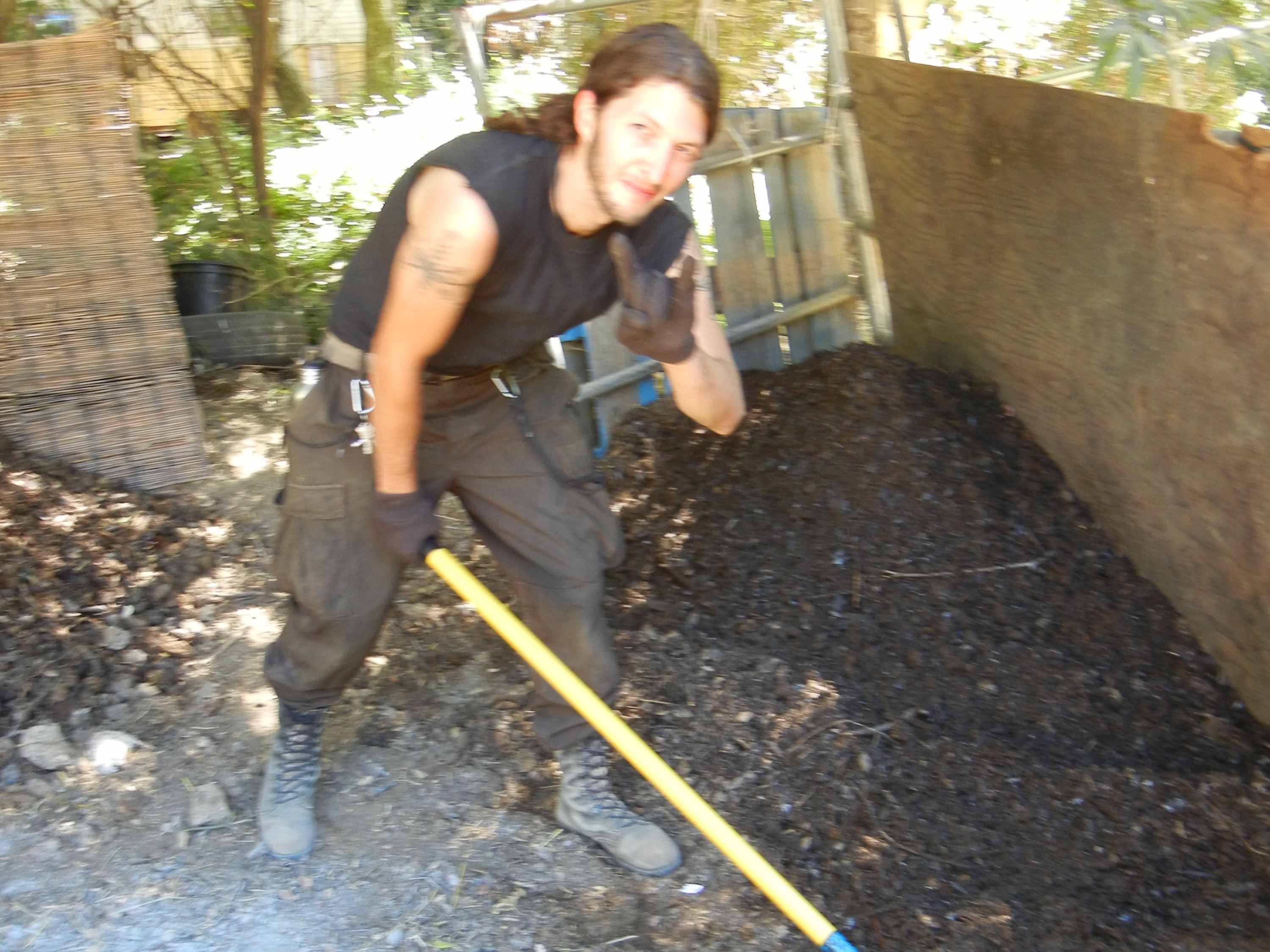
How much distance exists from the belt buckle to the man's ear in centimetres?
60

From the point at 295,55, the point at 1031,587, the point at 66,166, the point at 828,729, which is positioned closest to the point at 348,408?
the point at 828,729

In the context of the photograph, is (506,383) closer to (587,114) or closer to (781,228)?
(587,114)

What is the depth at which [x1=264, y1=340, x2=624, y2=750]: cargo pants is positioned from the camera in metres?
2.64

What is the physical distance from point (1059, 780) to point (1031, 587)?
2.35ft

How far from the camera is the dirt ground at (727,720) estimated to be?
2645 millimetres

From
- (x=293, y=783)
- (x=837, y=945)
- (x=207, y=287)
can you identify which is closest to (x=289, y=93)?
(x=207, y=287)

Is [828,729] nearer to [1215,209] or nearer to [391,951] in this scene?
[391,951]

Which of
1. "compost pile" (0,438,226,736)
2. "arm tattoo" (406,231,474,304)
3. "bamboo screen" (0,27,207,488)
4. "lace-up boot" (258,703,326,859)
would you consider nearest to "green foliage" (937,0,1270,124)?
"arm tattoo" (406,231,474,304)

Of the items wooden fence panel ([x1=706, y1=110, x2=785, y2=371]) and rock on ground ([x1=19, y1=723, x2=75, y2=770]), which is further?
wooden fence panel ([x1=706, y1=110, x2=785, y2=371])

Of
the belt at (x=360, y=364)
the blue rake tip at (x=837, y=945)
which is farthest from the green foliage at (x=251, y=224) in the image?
→ the blue rake tip at (x=837, y=945)

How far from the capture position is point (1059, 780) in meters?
2.85

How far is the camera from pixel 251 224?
4938 mm

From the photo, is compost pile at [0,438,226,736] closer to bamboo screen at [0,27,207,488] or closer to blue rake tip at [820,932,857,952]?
bamboo screen at [0,27,207,488]

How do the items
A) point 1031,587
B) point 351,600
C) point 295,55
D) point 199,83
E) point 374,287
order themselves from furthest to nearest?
1. point 295,55
2. point 199,83
3. point 1031,587
4. point 351,600
5. point 374,287
